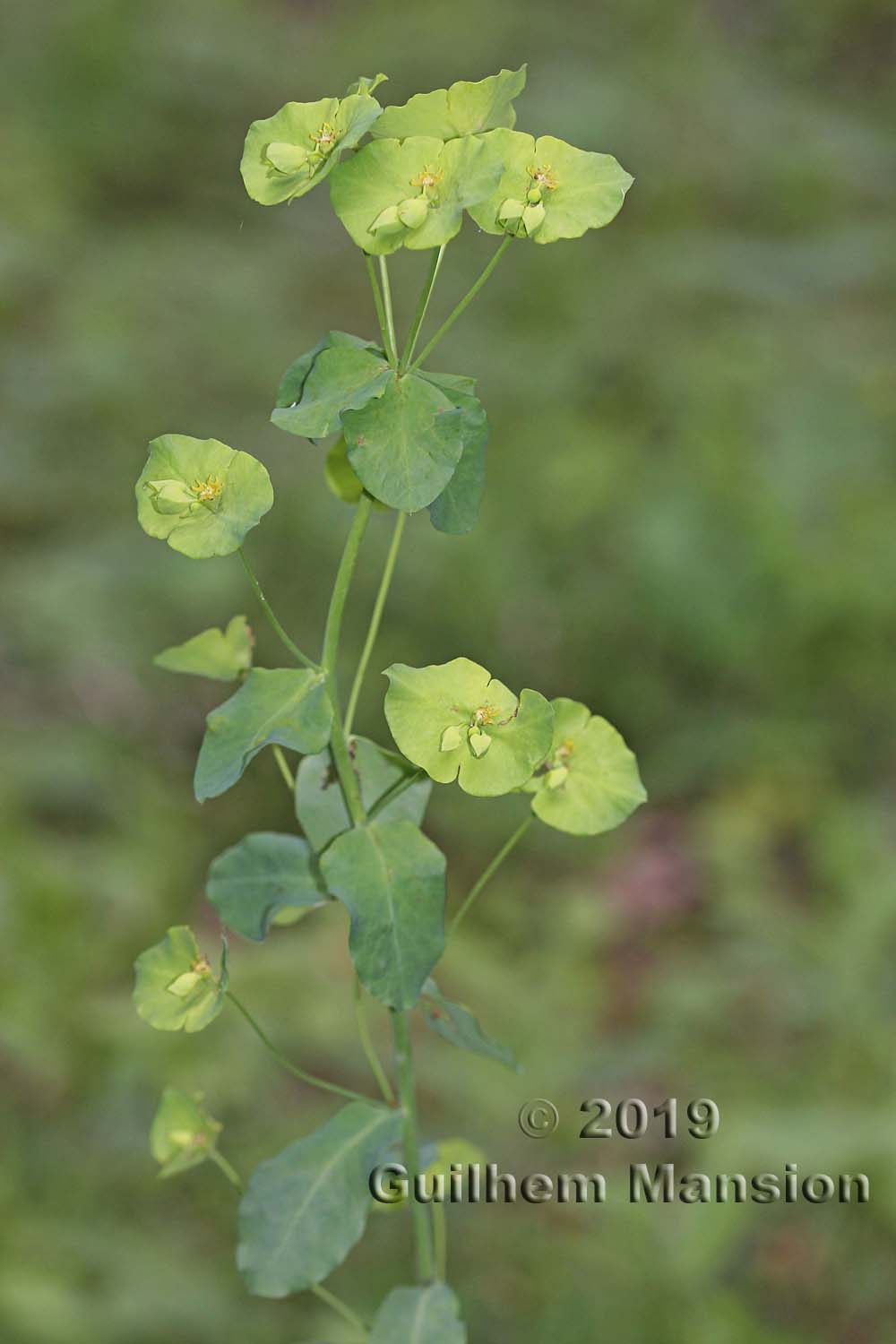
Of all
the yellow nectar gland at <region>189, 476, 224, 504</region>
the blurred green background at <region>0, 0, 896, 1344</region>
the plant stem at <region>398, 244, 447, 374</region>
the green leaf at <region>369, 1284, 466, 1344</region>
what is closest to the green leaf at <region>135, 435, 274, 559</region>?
the yellow nectar gland at <region>189, 476, 224, 504</region>

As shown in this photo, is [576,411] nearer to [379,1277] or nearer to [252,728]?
[379,1277]

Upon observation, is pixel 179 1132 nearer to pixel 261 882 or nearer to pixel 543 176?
pixel 261 882

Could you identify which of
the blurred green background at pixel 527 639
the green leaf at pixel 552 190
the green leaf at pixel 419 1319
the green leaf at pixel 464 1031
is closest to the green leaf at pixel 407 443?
the green leaf at pixel 552 190

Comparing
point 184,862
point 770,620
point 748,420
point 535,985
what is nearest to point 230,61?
point 748,420

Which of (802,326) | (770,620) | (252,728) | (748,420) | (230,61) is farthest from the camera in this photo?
(230,61)

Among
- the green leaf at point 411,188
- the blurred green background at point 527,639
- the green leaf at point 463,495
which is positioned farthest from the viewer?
the blurred green background at point 527,639

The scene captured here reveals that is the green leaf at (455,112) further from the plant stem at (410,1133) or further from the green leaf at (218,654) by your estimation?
the plant stem at (410,1133)

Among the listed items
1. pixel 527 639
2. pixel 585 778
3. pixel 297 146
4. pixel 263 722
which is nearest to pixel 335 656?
pixel 263 722
